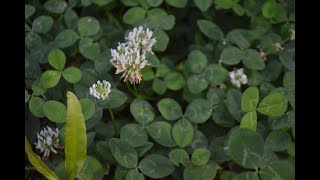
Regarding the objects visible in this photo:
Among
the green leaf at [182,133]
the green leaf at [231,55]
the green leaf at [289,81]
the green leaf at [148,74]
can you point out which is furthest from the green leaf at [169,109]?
the green leaf at [289,81]

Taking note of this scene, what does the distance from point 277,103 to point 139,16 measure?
0.51 m

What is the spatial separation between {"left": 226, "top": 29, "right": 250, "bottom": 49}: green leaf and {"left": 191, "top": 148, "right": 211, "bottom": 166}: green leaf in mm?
412

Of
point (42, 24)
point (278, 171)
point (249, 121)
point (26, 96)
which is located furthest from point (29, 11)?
point (278, 171)

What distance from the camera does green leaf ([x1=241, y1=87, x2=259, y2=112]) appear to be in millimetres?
1334

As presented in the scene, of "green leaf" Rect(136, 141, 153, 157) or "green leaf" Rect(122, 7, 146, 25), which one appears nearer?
"green leaf" Rect(136, 141, 153, 157)

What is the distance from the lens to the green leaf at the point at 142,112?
1.36 meters

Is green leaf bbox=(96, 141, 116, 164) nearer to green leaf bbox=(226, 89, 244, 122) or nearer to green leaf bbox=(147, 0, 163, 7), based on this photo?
green leaf bbox=(226, 89, 244, 122)

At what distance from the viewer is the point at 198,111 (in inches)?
55.3

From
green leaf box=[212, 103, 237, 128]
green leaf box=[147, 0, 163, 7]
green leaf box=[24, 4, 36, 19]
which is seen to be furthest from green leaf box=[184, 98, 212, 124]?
green leaf box=[24, 4, 36, 19]

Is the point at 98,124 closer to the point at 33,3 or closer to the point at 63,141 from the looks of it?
the point at 63,141

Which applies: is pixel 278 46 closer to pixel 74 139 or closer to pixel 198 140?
pixel 198 140

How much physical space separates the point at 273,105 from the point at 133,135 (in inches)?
15.0

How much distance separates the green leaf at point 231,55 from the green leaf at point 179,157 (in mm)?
355
